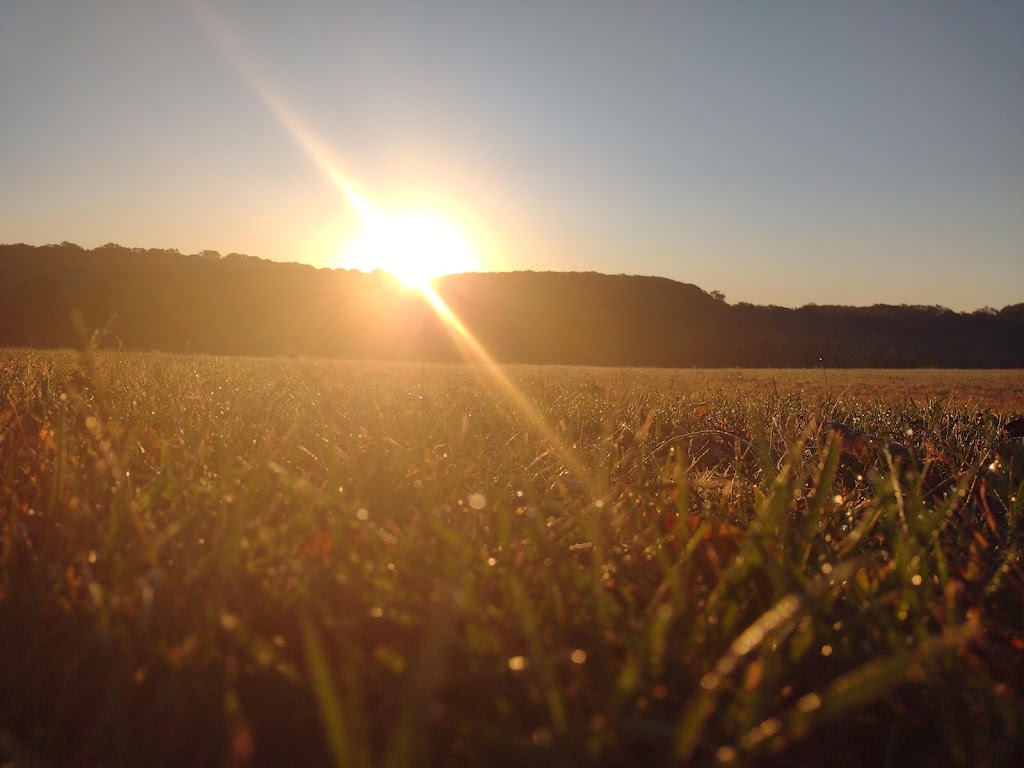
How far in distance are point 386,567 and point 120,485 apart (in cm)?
50

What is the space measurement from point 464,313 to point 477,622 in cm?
3583

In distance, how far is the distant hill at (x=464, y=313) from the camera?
25.5 metres

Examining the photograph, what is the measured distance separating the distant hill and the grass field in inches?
765

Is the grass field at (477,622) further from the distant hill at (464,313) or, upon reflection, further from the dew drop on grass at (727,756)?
the distant hill at (464,313)

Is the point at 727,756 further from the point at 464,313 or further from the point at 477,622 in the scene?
the point at 464,313

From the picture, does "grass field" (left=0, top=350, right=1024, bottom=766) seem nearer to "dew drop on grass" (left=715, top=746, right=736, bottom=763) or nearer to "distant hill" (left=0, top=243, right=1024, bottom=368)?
"dew drop on grass" (left=715, top=746, right=736, bottom=763)

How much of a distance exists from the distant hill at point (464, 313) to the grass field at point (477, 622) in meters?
19.4

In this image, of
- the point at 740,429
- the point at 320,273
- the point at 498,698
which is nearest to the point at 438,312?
the point at 320,273

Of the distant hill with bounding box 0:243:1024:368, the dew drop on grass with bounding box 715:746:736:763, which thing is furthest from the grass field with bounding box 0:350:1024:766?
the distant hill with bounding box 0:243:1024:368

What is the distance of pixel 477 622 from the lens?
3.05 feet

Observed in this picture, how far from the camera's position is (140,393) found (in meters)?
2.53

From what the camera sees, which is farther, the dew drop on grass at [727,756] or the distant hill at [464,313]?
the distant hill at [464,313]

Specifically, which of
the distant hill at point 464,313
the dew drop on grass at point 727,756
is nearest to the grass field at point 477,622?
the dew drop on grass at point 727,756

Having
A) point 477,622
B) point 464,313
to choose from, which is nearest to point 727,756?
point 477,622
